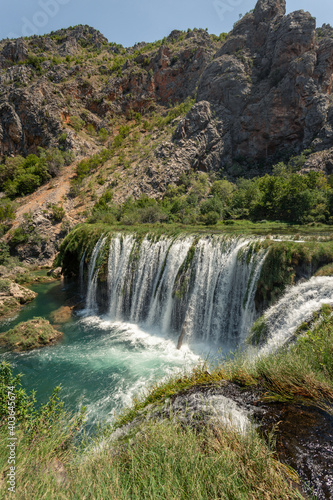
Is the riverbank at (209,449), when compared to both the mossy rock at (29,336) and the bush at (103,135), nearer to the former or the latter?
the mossy rock at (29,336)

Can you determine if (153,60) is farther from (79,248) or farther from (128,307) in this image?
(128,307)

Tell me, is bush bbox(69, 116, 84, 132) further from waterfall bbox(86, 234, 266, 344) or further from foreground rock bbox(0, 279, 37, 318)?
waterfall bbox(86, 234, 266, 344)

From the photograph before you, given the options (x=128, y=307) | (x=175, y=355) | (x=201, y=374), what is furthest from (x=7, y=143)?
(x=201, y=374)

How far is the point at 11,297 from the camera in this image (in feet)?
51.4

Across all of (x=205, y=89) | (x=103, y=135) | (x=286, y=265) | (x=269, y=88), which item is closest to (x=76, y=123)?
(x=103, y=135)

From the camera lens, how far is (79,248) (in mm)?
19906

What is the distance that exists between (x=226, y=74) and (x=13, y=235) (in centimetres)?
4872

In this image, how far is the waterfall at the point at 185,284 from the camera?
10.4 meters

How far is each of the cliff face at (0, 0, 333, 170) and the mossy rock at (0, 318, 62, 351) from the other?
34646mm

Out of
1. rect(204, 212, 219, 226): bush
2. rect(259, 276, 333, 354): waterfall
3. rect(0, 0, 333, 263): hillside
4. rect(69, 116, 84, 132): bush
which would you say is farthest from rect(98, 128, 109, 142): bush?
rect(259, 276, 333, 354): waterfall

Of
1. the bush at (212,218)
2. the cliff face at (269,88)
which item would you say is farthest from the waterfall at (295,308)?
the cliff face at (269,88)

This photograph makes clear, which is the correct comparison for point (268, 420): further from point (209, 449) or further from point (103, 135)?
point (103, 135)

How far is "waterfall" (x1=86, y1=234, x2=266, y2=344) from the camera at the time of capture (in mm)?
10422

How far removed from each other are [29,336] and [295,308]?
11937 millimetres
